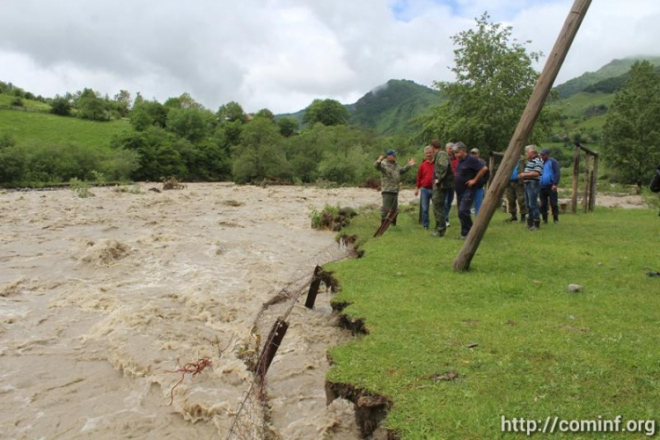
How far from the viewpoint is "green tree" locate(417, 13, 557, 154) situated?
2111 centimetres

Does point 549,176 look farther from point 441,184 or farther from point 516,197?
point 441,184

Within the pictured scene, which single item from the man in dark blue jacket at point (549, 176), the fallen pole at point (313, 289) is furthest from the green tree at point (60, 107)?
the fallen pole at point (313, 289)

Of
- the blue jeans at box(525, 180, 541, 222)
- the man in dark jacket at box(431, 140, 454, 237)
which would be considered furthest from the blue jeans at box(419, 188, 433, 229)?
the blue jeans at box(525, 180, 541, 222)

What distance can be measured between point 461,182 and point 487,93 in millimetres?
12031

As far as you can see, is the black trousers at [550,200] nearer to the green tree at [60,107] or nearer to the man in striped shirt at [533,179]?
the man in striped shirt at [533,179]

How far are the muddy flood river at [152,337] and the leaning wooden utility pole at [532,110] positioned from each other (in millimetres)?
3262

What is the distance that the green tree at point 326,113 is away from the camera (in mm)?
117875

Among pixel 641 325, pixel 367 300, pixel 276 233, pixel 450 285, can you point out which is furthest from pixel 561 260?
pixel 276 233

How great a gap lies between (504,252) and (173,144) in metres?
73.4

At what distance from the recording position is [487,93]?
836 inches

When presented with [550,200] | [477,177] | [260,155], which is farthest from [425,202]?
[260,155]

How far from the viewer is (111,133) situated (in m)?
79.1

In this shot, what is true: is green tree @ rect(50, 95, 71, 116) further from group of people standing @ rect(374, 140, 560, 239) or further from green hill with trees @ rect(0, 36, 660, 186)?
group of people standing @ rect(374, 140, 560, 239)

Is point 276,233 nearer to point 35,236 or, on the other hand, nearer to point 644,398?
point 35,236
